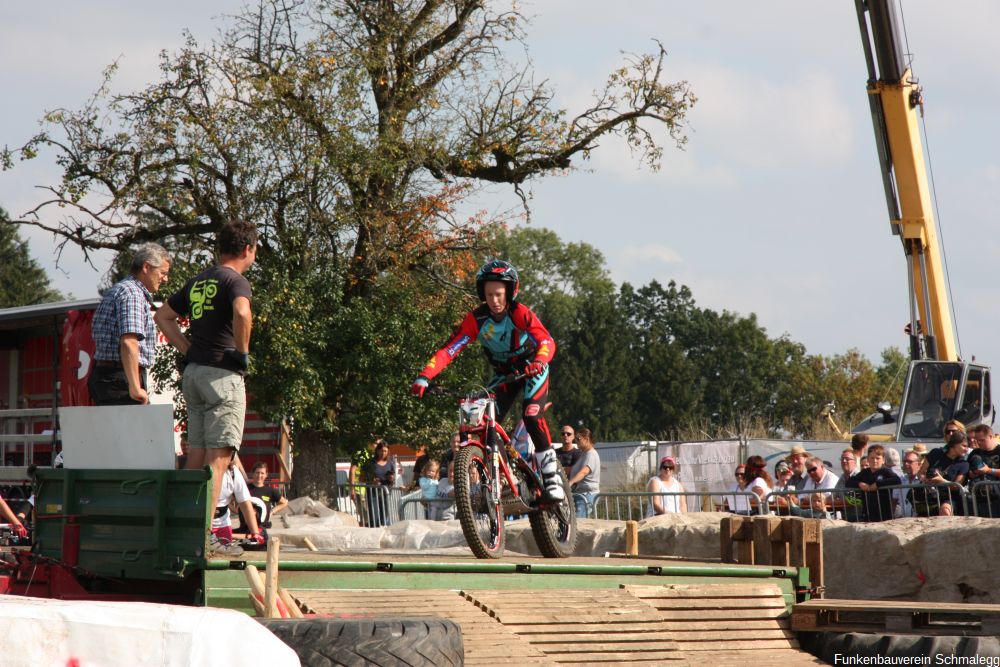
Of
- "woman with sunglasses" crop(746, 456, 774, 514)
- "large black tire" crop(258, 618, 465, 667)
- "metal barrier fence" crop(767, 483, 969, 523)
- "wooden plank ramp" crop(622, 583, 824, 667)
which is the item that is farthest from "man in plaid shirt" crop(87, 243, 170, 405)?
"woman with sunglasses" crop(746, 456, 774, 514)

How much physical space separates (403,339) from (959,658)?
18.2m

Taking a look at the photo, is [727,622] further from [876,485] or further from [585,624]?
[876,485]

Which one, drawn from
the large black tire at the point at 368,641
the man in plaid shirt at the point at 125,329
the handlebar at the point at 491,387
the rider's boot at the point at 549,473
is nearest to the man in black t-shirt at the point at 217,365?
the man in plaid shirt at the point at 125,329

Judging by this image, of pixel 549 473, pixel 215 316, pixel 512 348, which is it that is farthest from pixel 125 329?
pixel 549 473

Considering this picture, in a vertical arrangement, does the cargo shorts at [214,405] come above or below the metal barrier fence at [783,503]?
above

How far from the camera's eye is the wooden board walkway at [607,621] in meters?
6.18

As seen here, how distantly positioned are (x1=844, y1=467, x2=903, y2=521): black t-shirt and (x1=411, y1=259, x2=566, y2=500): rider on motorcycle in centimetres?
461

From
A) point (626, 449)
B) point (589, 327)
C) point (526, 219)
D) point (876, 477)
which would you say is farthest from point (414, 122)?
point (589, 327)

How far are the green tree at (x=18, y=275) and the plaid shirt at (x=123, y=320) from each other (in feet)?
223

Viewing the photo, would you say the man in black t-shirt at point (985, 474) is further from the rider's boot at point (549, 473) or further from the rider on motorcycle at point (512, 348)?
the rider on motorcycle at point (512, 348)

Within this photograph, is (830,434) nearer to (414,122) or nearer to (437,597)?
(414,122)

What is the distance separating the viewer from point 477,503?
7949mm

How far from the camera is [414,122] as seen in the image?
84.8ft

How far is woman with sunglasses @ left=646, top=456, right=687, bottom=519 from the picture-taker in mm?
14180
